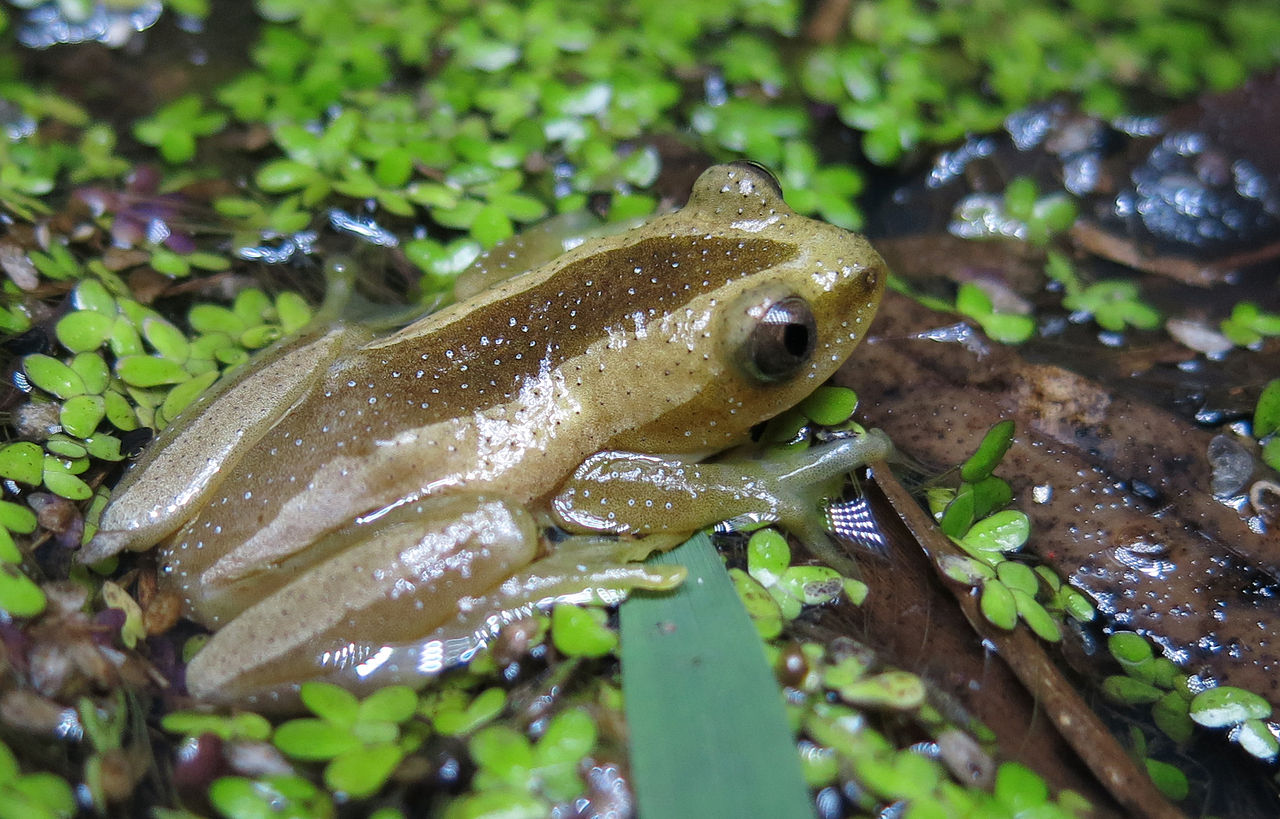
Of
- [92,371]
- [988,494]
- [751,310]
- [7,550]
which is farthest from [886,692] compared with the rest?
[92,371]

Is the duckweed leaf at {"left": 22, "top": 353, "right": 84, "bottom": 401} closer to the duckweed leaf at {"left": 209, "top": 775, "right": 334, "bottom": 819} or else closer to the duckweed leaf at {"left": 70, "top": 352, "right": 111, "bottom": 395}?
the duckweed leaf at {"left": 70, "top": 352, "right": 111, "bottom": 395}

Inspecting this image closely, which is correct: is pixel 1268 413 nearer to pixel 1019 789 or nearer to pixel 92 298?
pixel 1019 789

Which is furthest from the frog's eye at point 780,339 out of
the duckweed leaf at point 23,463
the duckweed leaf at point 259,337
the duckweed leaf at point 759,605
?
the duckweed leaf at point 23,463

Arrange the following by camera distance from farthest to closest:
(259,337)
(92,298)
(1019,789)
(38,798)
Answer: (259,337) < (92,298) < (1019,789) < (38,798)

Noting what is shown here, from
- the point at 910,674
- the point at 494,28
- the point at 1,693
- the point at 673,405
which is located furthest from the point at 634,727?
the point at 494,28

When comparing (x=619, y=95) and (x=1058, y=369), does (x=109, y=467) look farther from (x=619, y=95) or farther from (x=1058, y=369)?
(x=1058, y=369)
